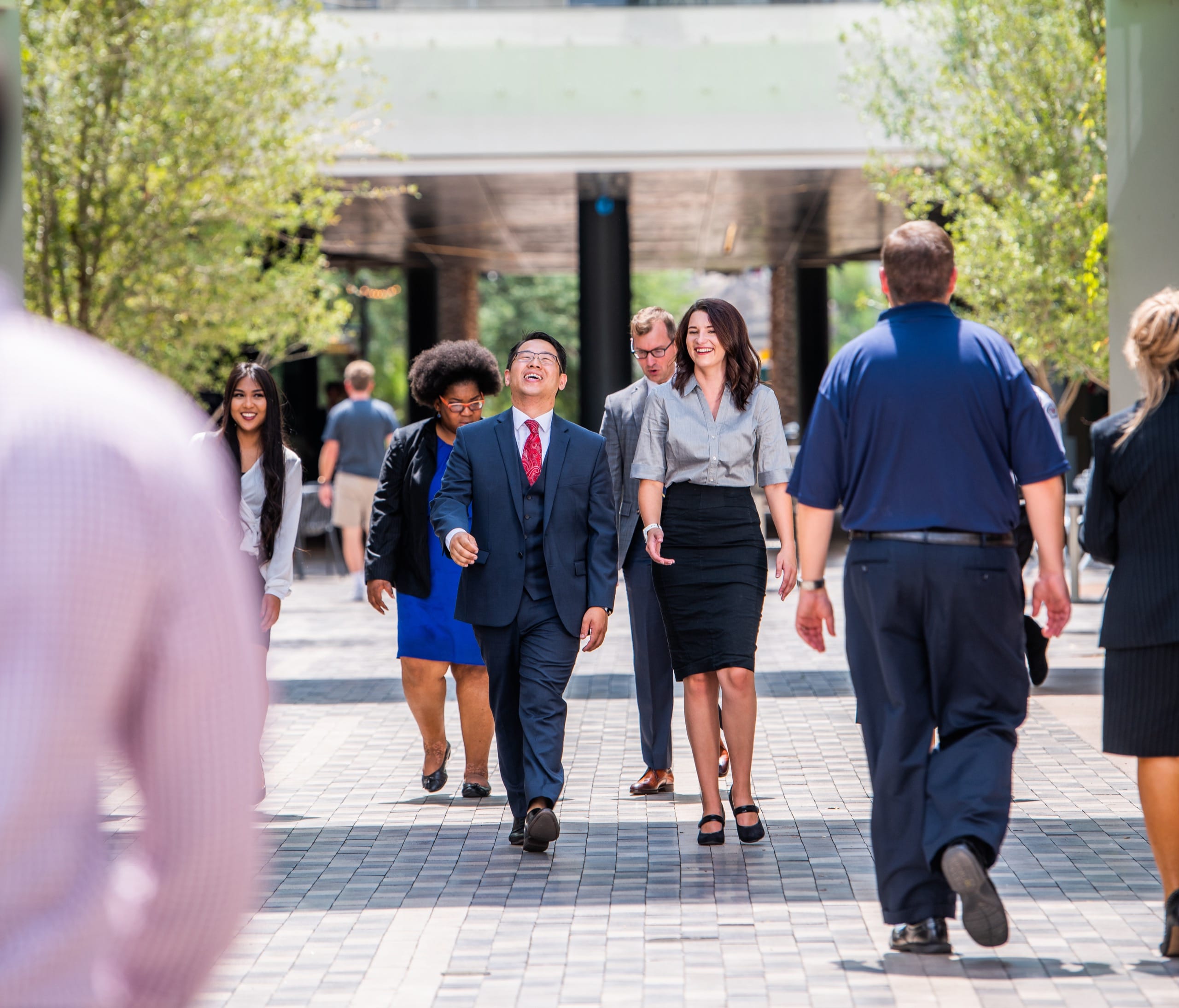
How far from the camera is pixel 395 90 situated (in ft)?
63.0

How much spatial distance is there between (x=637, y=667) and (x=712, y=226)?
2021 centimetres

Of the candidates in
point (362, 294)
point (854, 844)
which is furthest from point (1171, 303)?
point (362, 294)

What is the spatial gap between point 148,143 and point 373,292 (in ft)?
57.7

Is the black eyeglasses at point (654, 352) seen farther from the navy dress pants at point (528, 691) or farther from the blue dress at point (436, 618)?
the navy dress pants at point (528, 691)

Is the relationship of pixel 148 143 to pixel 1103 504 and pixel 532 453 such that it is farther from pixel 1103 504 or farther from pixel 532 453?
pixel 1103 504

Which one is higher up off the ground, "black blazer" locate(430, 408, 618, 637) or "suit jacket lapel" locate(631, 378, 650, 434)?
"suit jacket lapel" locate(631, 378, 650, 434)

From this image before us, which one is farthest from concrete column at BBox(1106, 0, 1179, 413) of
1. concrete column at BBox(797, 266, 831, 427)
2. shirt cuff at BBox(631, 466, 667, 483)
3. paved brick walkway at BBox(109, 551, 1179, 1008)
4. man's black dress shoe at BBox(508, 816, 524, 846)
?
concrete column at BBox(797, 266, 831, 427)

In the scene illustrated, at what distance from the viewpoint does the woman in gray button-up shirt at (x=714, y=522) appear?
612 centimetres

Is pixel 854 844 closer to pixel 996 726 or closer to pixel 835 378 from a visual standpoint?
pixel 996 726

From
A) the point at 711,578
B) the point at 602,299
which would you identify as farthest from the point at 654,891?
the point at 602,299

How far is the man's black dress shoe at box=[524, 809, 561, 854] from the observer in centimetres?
584

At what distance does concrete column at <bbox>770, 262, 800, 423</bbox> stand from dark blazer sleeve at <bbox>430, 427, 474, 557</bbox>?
26.4 m

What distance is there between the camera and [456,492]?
6387 mm

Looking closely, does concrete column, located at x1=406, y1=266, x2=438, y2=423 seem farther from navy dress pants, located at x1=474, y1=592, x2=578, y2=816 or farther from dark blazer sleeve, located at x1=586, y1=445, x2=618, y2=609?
navy dress pants, located at x1=474, y1=592, x2=578, y2=816
